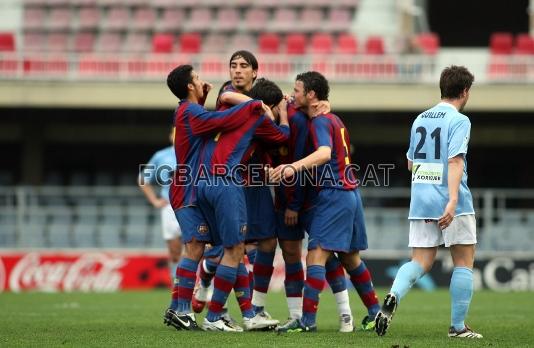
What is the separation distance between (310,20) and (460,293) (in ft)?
54.6

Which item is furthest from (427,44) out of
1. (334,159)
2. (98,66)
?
(334,159)

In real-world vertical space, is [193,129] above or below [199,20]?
below

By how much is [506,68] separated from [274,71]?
4582 mm

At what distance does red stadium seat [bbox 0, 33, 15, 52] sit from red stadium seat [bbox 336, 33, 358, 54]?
6.93 meters

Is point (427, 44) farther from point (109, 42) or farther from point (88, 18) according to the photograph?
point (88, 18)

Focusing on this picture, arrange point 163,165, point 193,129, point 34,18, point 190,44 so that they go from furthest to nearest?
point 34,18 < point 190,44 < point 163,165 < point 193,129

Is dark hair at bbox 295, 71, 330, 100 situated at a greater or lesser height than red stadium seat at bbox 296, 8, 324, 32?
lesser

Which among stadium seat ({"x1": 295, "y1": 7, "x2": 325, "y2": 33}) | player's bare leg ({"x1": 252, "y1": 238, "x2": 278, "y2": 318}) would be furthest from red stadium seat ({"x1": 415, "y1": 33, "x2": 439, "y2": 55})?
player's bare leg ({"x1": 252, "y1": 238, "x2": 278, "y2": 318})

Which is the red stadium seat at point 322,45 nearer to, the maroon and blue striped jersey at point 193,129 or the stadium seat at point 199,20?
the stadium seat at point 199,20

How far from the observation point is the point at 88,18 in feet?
81.6

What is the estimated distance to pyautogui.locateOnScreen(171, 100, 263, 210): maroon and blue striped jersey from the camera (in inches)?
347

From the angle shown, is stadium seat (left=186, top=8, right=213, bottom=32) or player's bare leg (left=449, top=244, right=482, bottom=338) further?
stadium seat (left=186, top=8, right=213, bottom=32)

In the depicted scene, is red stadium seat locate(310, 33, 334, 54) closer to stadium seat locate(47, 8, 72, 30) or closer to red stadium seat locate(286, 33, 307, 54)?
red stadium seat locate(286, 33, 307, 54)

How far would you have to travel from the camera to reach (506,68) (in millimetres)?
21375
